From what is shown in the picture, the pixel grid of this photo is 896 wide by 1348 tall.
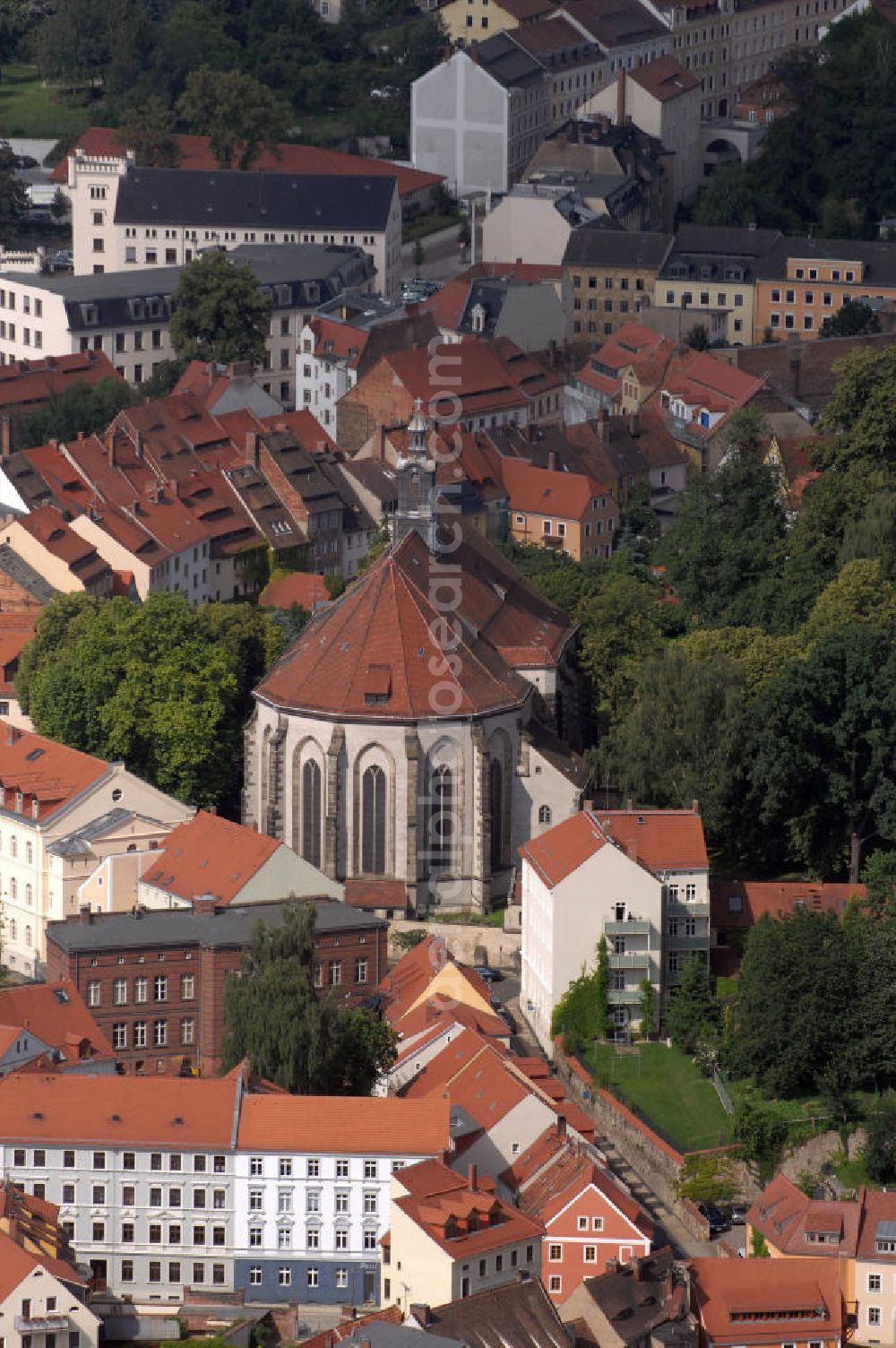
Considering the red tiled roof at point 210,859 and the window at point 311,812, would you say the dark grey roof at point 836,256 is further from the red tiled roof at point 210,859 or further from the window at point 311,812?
the red tiled roof at point 210,859

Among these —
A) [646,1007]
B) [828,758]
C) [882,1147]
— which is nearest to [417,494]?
[828,758]

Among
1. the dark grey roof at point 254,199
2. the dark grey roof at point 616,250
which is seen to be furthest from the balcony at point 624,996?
the dark grey roof at point 254,199

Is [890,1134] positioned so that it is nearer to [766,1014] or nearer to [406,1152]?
[766,1014]

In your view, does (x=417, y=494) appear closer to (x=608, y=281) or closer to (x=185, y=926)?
(x=185, y=926)

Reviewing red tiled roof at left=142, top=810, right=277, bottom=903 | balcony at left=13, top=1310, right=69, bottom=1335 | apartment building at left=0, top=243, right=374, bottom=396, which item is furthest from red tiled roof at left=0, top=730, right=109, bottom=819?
apartment building at left=0, top=243, right=374, bottom=396

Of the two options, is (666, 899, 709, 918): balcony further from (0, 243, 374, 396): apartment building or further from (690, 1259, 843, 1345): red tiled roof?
(0, 243, 374, 396): apartment building
